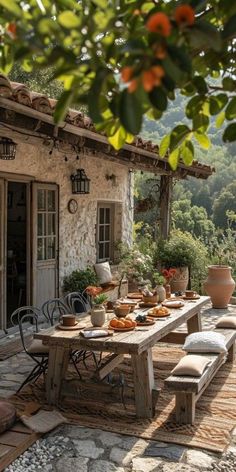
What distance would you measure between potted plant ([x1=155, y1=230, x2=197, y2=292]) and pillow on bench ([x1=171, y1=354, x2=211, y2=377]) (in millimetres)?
5448

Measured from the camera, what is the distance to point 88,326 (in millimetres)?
4379

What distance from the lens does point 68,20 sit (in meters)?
0.94

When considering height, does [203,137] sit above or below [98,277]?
above

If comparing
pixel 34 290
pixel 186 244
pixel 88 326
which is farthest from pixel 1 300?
pixel 186 244

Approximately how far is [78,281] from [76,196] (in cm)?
130

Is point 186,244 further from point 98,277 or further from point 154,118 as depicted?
point 154,118

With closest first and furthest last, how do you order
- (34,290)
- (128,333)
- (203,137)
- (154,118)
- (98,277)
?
(154,118)
(203,137)
(128,333)
(34,290)
(98,277)

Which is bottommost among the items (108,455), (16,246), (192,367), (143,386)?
(108,455)

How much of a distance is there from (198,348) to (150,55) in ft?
12.2

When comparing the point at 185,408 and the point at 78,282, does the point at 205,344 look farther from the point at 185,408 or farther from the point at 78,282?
the point at 78,282

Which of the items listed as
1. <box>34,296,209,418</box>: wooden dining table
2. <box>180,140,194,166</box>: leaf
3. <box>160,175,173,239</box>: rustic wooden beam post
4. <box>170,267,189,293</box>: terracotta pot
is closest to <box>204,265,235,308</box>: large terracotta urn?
<box>170,267,189,293</box>: terracotta pot

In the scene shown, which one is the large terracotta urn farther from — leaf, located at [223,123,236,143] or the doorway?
leaf, located at [223,123,236,143]

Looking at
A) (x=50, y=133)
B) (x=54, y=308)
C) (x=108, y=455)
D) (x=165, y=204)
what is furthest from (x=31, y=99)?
(x=165, y=204)

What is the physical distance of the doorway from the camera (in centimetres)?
858
